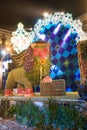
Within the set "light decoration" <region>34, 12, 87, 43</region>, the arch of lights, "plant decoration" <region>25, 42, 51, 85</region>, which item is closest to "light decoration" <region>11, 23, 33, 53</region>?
the arch of lights

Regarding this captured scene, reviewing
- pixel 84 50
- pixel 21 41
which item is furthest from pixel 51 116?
pixel 21 41

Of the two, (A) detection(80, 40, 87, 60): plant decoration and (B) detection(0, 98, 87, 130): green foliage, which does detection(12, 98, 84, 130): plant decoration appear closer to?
(B) detection(0, 98, 87, 130): green foliage

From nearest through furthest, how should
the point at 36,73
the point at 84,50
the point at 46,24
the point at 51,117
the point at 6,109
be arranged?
the point at 51,117, the point at 6,109, the point at 84,50, the point at 36,73, the point at 46,24

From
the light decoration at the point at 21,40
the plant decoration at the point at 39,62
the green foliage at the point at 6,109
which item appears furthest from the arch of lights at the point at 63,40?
the green foliage at the point at 6,109

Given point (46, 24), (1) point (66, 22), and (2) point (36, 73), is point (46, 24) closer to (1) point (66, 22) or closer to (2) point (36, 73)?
(1) point (66, 22)

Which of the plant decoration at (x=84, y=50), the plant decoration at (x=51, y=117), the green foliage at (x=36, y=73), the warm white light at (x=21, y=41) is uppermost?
the warm white light at (x=21, y=41)

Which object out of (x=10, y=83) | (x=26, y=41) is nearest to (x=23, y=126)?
(x=10, y=83)

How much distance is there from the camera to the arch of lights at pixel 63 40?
13.5 ft

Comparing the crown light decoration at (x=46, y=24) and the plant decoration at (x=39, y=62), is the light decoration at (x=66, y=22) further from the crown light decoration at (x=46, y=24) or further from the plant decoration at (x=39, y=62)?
the plant decoration at (x=39, y=62)

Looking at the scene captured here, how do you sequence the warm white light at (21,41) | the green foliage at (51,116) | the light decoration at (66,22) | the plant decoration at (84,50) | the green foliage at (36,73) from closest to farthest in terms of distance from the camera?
1. the green foliage at (51,116)
2. the plant decoration at (84,50)
3. the green foliage at (36,73)
4. the light decoration at (66,22)
5. the warm white light at (21,41)

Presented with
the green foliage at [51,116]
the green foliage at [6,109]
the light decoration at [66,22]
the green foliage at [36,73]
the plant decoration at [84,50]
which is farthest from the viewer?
the light decoration at [66,22]

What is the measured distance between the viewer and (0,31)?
28.9ft

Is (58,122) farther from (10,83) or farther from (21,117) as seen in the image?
(10,83)

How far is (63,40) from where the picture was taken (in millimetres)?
4273
